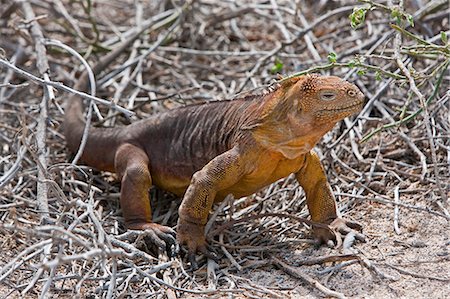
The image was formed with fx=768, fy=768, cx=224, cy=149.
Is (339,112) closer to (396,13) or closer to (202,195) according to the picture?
(396,13)

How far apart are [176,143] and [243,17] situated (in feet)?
10.9

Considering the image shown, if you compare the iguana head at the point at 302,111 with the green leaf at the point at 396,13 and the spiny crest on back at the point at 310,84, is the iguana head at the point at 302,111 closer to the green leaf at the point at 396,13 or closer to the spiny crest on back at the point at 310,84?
the spiny crest on back at the point at 310,84

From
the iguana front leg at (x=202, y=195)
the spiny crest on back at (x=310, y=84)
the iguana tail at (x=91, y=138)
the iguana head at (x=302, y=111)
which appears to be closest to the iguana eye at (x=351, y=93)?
the iguana head at (x=302, y=111)

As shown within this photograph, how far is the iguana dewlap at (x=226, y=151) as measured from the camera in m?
4.47

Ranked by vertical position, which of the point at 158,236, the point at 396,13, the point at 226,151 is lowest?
the point at 158,236

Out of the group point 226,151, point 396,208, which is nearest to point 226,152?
point 226,151

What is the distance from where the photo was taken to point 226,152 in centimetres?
473

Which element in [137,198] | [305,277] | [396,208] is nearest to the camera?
[305,277]

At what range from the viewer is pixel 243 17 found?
8320 millimetres

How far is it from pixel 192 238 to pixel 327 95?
118cm

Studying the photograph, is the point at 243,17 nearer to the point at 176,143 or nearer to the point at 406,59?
the point at 406,59

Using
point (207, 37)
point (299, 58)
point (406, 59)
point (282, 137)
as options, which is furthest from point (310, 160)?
point (207, 37)

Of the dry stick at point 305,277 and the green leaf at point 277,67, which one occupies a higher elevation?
the green leaf at point 277,67

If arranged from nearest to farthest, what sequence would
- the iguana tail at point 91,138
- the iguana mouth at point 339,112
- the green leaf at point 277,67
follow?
1. the iguana mouth at point 339,112
2. the iguana tail at point 91,138
3. the green leaf at point 277,67
